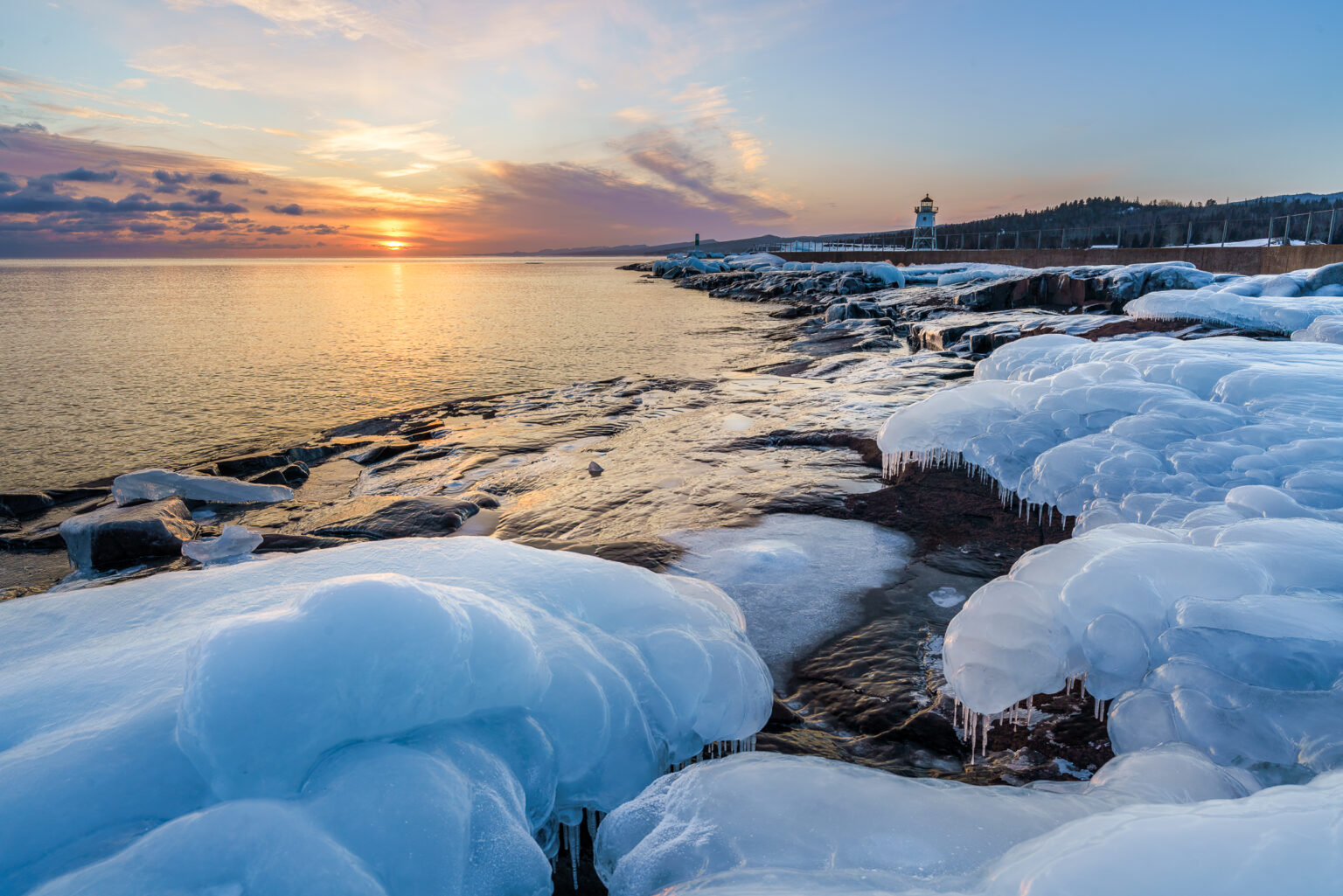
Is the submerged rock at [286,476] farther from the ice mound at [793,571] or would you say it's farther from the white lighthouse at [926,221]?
the white lighthouse at [926,221]

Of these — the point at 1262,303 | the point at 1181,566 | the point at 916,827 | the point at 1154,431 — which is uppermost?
the point at 1262,303

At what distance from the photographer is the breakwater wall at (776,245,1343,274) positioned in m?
16.1

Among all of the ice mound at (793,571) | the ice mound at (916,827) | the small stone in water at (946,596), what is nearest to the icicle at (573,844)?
the ice mound at (916,827)

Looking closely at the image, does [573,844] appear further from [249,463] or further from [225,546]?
[249,463]

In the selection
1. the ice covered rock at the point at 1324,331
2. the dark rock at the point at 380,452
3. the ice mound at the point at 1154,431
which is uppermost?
the ice covered rock at the point at 1324,331

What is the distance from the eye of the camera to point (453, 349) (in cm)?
1730

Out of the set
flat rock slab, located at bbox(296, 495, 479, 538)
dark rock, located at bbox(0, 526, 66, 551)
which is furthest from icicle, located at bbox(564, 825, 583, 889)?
dark rock, located at bbox(0, 526, 66, 551)

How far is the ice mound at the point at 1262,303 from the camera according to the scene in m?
7.90

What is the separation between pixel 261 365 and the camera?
573 inches

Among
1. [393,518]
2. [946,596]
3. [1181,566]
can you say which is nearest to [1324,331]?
[946,596]

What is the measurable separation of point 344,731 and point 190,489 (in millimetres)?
6021

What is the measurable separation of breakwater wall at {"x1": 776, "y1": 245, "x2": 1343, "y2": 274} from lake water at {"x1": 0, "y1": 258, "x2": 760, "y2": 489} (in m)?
13.9

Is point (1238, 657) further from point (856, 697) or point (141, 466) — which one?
point (141, 466)

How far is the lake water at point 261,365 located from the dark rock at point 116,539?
10.0 feet
